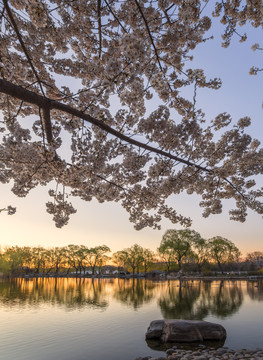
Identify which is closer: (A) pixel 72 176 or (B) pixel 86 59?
(A) pixel 72 176

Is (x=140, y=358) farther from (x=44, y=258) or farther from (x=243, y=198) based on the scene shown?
(x=44, y=258)

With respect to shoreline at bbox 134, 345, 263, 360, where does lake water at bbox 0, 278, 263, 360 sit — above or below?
below

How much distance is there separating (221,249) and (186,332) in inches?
2692

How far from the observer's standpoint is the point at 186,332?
459 inches

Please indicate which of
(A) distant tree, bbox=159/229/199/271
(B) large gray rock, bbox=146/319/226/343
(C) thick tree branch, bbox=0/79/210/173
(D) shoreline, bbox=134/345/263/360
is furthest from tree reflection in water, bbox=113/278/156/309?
(A) distant tree, bbox=159/229/199/271

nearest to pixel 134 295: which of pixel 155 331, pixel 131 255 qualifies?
pixel 155 331

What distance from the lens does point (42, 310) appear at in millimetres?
19797

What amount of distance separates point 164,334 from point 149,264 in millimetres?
89516

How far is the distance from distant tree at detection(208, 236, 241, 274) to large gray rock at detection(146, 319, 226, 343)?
6641 cm

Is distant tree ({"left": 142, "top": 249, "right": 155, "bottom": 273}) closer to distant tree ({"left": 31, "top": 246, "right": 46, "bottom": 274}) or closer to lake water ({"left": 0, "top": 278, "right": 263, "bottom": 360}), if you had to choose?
distant tree ({"left": 31, "top": 246, "right": 46, "bottom": 274})

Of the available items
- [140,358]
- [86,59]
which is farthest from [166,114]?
[140,358]

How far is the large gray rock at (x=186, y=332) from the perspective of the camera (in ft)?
37.9

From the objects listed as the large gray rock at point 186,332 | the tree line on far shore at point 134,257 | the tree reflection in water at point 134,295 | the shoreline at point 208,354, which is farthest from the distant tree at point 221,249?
the shoreline at point 208,354

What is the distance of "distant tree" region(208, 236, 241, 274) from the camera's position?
74000 millimetres
